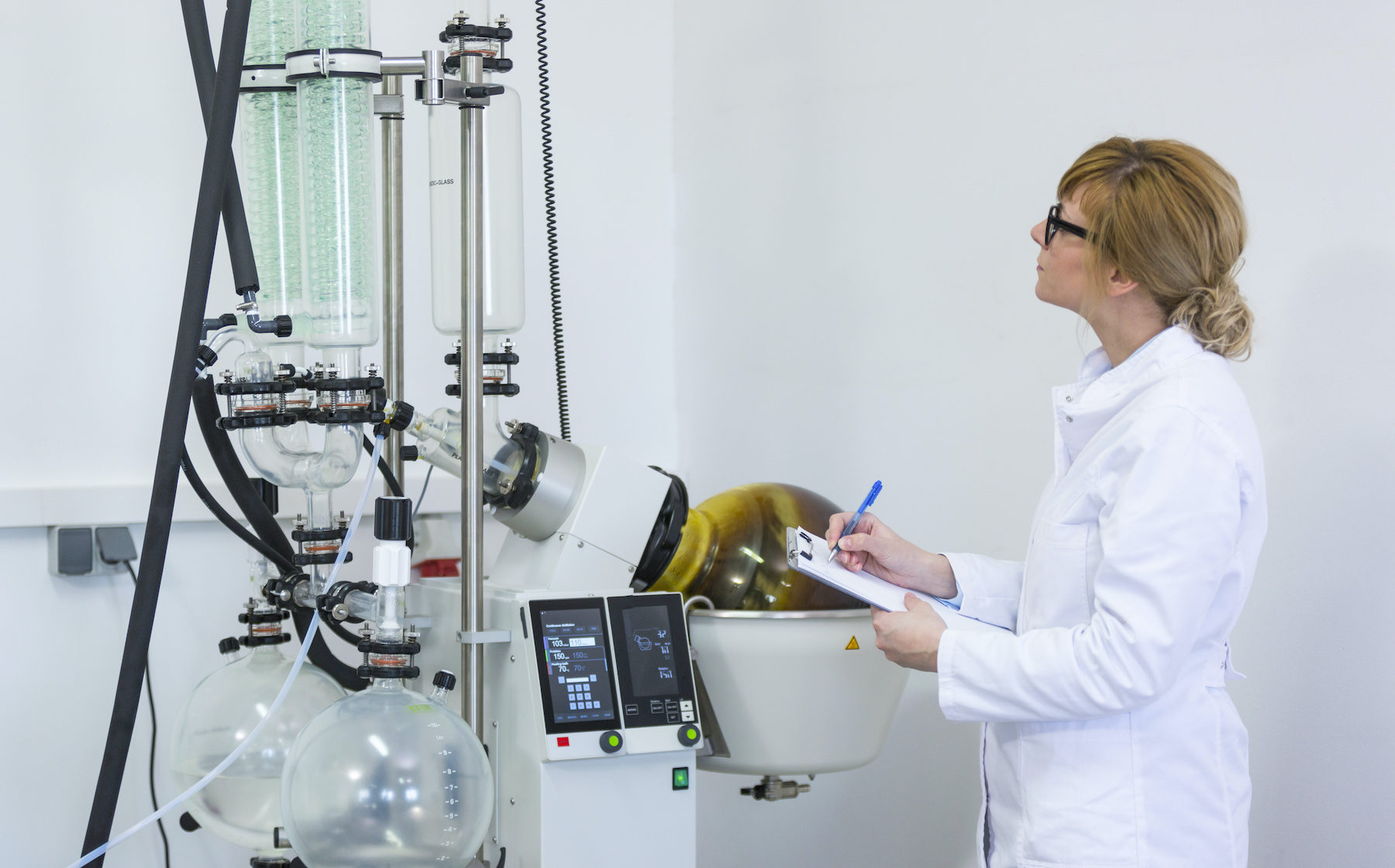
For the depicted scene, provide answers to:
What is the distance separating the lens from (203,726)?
1.36 meters

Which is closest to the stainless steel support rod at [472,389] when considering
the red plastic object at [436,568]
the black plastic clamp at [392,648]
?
the black plastic clamp at [392,648]

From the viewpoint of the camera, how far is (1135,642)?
1106 millimetres

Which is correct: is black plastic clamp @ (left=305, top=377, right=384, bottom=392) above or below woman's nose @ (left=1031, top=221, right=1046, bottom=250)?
below

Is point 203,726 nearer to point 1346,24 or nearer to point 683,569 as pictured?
point 683,569

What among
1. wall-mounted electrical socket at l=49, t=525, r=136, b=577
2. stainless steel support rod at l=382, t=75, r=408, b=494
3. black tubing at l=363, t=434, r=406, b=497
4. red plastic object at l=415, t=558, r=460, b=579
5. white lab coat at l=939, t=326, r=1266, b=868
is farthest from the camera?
red plastic object at l=415, t=558, r=460, b=579

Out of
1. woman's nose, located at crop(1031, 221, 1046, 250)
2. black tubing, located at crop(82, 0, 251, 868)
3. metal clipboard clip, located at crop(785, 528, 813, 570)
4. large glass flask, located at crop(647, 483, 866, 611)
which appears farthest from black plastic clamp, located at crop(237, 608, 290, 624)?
woman's nose, located at crop(1031, 221, 1046, 250)

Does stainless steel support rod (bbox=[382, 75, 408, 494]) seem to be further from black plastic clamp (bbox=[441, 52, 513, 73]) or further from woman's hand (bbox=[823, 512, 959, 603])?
woman's hand (bbox=[823, 512, 959, 603])

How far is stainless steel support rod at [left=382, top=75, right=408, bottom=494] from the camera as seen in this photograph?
175 cm

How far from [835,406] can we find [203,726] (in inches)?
52.8

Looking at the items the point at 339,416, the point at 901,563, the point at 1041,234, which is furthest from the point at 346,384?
the point at 1041,234

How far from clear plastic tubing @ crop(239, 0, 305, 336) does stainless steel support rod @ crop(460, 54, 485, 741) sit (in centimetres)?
20

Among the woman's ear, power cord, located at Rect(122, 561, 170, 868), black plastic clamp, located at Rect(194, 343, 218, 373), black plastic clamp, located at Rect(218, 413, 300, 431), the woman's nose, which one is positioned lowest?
power cord, located at Rect(122, 561, 170, 868)

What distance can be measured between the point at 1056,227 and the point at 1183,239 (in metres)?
0.16

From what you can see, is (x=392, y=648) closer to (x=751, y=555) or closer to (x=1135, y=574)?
(x=751, y=555)
